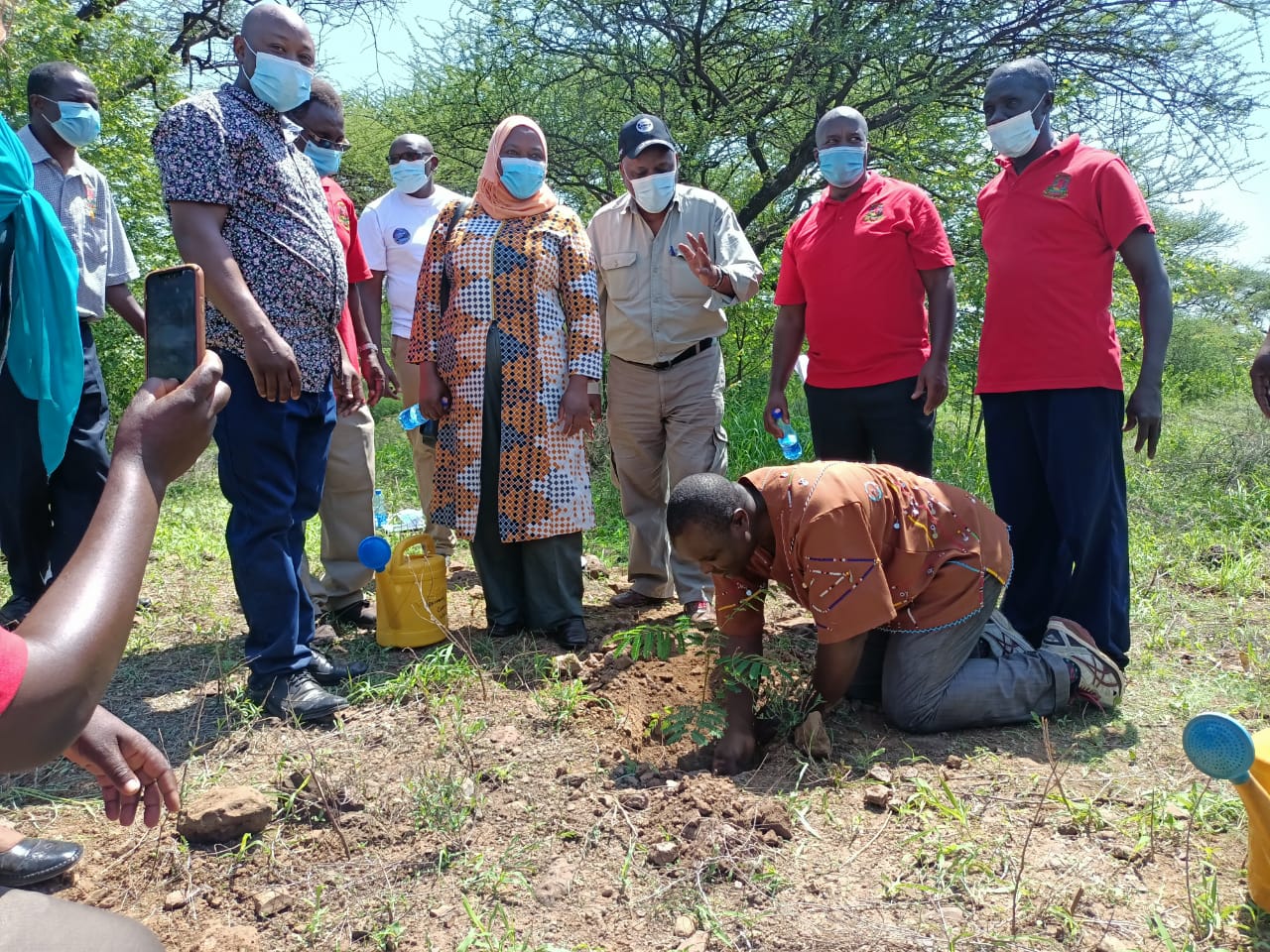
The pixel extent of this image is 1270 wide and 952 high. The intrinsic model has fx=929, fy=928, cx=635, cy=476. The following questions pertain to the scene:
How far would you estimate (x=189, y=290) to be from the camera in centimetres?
136

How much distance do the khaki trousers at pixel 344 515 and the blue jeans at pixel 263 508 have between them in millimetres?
972

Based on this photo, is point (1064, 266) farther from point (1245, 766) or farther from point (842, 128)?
point (1245, 766)

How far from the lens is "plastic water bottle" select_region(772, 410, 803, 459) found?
3922mm

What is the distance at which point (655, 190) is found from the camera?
13.0 ft

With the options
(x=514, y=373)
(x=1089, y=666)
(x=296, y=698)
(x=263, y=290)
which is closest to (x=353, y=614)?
(x=296, y=698)

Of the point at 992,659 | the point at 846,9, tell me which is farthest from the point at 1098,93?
the point at 992,659

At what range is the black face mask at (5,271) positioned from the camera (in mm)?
2506

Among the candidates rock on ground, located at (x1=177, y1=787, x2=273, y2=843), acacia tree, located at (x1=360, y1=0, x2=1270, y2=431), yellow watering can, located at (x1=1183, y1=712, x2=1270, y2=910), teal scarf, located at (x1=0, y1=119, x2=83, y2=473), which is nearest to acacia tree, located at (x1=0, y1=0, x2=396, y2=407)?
acacia tree, located at (x1=360, y1=0, x2=1270, y2=431)

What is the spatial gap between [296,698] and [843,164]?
2844 mm

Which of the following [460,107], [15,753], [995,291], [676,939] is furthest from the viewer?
[460,107]

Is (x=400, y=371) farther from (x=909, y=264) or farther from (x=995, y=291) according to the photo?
(x=995, y=291)

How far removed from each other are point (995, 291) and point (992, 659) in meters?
1.34

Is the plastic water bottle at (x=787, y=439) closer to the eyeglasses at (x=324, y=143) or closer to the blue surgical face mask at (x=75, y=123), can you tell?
the eyeglasses at (x=324, y=143)

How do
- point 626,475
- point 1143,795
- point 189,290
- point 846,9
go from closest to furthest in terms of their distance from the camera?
point 189,290
point 1143,795
point 626,475
point 846,9
